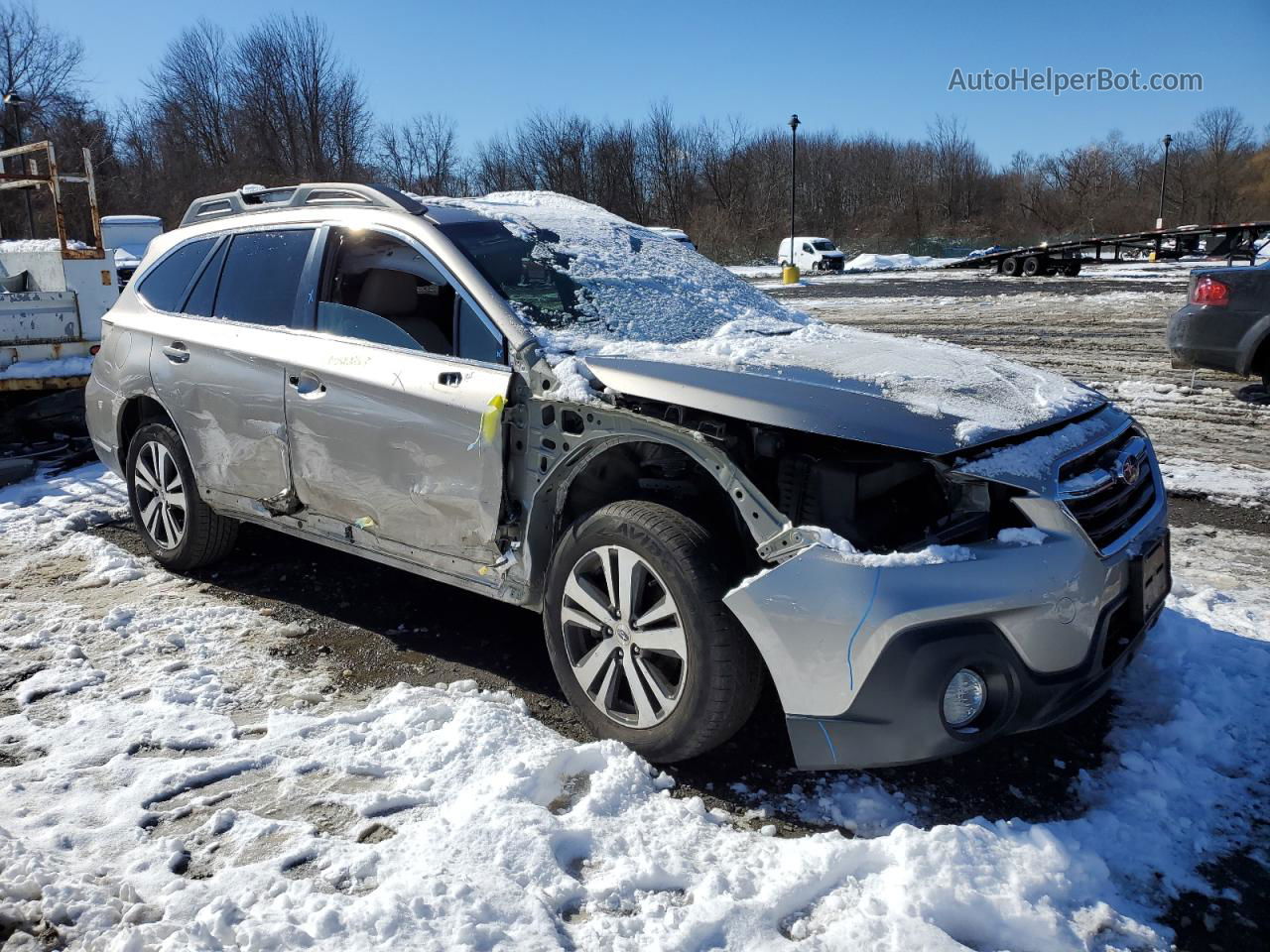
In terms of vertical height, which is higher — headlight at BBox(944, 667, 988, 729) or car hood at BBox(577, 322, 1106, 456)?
car hood at BBox(577, 322, 1106, 456)

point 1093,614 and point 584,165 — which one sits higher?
point 584,165

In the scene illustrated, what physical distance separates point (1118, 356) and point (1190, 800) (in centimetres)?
978

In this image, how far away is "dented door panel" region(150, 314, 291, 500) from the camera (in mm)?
4312

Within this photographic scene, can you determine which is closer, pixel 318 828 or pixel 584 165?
pixel 318 828

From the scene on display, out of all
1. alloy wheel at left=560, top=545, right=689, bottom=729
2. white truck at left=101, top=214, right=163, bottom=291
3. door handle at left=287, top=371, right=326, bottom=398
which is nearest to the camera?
alloy wheel at left=560, top=545, right=689, bottom=729

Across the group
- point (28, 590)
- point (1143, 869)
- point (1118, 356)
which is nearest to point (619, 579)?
point (1143, 869)

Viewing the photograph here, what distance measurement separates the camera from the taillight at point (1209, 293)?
27.0ft

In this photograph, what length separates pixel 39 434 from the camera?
8.80 m

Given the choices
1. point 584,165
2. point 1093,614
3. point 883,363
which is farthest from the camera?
point 584,165

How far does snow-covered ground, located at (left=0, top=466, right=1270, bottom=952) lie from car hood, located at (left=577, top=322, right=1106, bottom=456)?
112 centimetres

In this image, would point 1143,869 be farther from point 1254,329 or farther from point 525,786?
point 1254,329

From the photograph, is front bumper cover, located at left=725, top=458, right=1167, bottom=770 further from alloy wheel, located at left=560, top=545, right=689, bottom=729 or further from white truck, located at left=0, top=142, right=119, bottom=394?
white truck, located at left=0, top=142, right=119, bottom=394

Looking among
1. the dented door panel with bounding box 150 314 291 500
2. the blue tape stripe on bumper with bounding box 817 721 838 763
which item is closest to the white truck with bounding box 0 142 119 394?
the dented door panel with bounding box 150 314 291 500

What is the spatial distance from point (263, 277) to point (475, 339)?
152 cm
